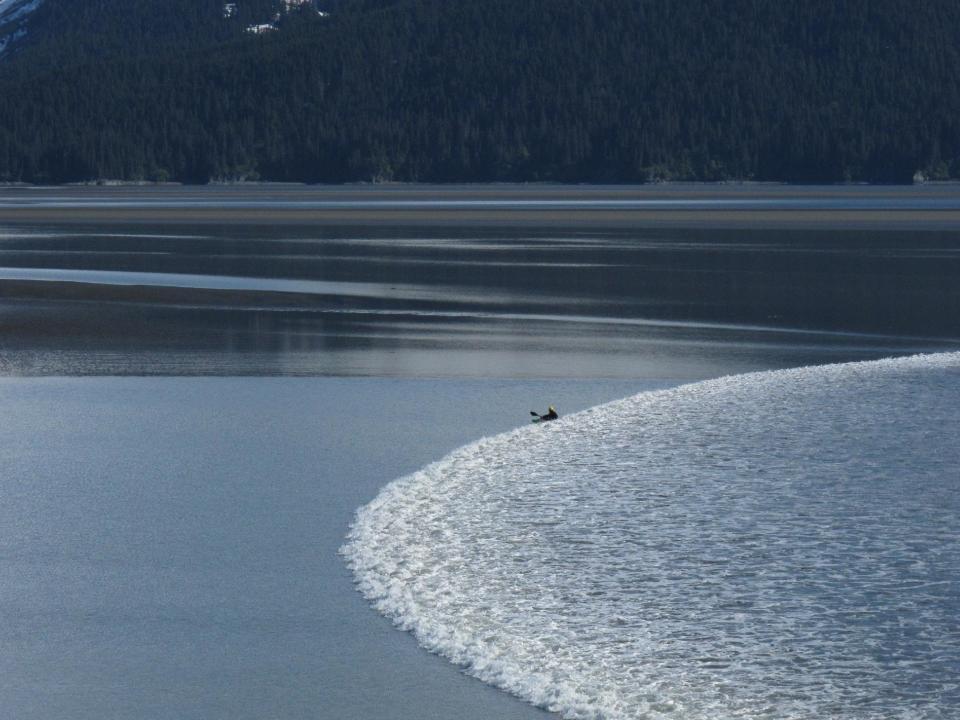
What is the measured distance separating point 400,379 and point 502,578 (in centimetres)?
957

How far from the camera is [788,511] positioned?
41.2 ft

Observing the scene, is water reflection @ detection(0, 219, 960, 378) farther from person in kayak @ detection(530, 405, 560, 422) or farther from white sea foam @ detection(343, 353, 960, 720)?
white sea foam @ detection(343, 353, 960, 720)

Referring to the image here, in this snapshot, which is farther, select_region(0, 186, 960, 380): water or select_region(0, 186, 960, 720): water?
select_region(0, 186, 960, 380): water

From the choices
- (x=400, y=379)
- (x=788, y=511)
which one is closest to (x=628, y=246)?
(x=400, y=379)

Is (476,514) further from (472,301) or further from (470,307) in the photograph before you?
(472,301)

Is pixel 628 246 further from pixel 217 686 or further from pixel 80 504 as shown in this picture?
pixel 217 686

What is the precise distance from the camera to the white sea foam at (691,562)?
28.8 ft

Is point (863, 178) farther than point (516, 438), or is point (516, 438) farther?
point (863, 178)

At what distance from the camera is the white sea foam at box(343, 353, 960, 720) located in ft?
28.8

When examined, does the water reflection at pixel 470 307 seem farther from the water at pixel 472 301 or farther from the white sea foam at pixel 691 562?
the white sea foam at pixel 691 562

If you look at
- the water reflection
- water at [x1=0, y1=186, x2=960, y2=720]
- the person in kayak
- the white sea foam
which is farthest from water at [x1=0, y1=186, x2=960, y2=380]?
the white sea foam

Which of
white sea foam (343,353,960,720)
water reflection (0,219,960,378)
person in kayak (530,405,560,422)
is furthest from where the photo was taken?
water reflection (0,219,960,378)

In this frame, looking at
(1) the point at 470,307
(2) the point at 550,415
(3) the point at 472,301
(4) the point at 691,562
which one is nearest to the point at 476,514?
(4) the point at 691,562

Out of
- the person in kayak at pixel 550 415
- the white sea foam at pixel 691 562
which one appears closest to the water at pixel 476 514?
the white sea foam at pixel 691 562
